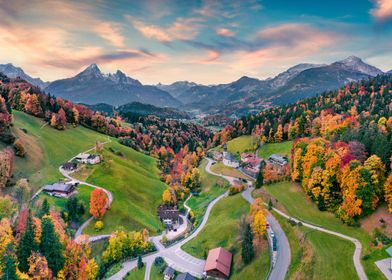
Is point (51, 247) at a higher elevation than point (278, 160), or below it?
below

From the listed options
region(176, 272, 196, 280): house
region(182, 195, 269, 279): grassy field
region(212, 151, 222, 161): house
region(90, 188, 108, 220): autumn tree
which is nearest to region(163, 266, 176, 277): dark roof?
region(176, 272, 196, 280): house

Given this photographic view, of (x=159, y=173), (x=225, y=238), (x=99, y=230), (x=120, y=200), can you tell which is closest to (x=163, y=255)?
(x=225, y=238)

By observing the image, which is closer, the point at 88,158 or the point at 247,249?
the point at 247,249

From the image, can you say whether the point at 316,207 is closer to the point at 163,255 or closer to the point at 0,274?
the point at 163,255

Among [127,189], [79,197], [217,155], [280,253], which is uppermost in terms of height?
[280,253]

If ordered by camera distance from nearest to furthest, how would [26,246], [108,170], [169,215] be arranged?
[26,246]
[169,215]
[108,170]

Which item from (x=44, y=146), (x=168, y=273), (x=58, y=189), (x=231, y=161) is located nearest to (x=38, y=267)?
(x=168, y=273)

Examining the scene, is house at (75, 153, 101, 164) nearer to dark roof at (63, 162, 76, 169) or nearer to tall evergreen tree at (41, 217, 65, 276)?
dark roof at (63, 162, 76, 169)

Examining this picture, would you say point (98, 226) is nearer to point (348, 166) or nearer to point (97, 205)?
point (97, 205)
